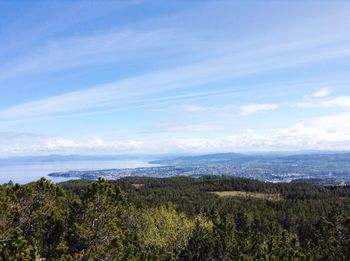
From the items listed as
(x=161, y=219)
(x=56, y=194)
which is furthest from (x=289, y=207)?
(x=56, y=194)

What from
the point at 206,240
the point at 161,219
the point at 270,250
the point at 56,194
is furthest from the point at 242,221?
the point at 56,194

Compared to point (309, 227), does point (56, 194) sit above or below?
above

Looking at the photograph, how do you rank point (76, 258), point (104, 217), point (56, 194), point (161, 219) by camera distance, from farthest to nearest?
point (161, 219)
point (56, 194)
point (104, 217)
point (76, 258)

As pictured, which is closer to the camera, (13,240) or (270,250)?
(13,240)

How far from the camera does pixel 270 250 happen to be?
60531 millimetres

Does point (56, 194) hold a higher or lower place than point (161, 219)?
higher

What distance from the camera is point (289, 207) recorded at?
524 ft

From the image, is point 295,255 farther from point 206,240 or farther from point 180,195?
point 180,195

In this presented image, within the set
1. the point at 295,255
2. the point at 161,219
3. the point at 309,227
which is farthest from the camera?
the point at 309,227

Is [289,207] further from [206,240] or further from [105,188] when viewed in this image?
[105,188]

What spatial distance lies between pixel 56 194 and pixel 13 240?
14.4 metres

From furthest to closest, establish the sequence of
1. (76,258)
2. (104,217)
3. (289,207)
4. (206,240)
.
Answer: (289,207), (206,240), (104,217), (76,258)

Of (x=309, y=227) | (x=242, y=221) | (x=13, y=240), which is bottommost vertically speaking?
(x=309, y=227)

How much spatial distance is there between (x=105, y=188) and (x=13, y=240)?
40.3ft
